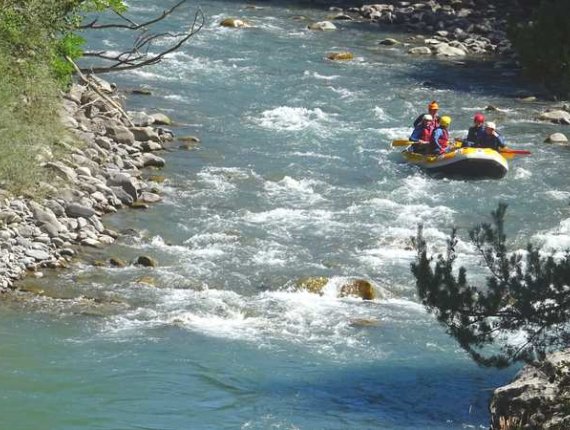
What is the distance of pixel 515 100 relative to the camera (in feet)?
76.9

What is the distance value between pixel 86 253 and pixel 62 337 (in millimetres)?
2522

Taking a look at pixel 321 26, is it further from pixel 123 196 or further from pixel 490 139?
pixel 123 196

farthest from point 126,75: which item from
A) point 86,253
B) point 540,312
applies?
point 540,312

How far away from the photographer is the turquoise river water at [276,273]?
416 inches

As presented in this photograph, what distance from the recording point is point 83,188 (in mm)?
15578

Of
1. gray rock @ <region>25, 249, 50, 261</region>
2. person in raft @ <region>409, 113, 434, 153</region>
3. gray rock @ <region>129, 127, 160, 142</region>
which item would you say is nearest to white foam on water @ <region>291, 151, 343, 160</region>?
person in raft @ <region>409, 113, 434, 153</region>

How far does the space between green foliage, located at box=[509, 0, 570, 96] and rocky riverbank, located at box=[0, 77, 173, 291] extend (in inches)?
217

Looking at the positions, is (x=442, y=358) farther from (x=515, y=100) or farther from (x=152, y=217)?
(x=515, y=100)

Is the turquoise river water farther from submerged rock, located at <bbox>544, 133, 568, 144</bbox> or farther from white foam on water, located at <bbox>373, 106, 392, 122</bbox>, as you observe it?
submerged rock, located at <bbox>544, 133, 568, 144</bbox>

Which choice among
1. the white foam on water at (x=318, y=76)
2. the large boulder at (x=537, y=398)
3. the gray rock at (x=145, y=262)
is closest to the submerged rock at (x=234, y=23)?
the white foam on water at (x=318, y=76)

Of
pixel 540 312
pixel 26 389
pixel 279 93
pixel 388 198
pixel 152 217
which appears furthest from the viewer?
pixel 279 93

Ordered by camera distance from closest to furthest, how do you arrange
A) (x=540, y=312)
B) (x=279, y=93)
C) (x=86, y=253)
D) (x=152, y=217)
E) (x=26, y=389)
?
(x=540, y=312) < (x=26, y=389) < (x=86, y=253) < (x=152, y=217) < (x=279, y=93)

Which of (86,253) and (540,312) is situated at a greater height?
(540,312)

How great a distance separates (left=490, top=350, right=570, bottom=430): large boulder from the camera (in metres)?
8.02
